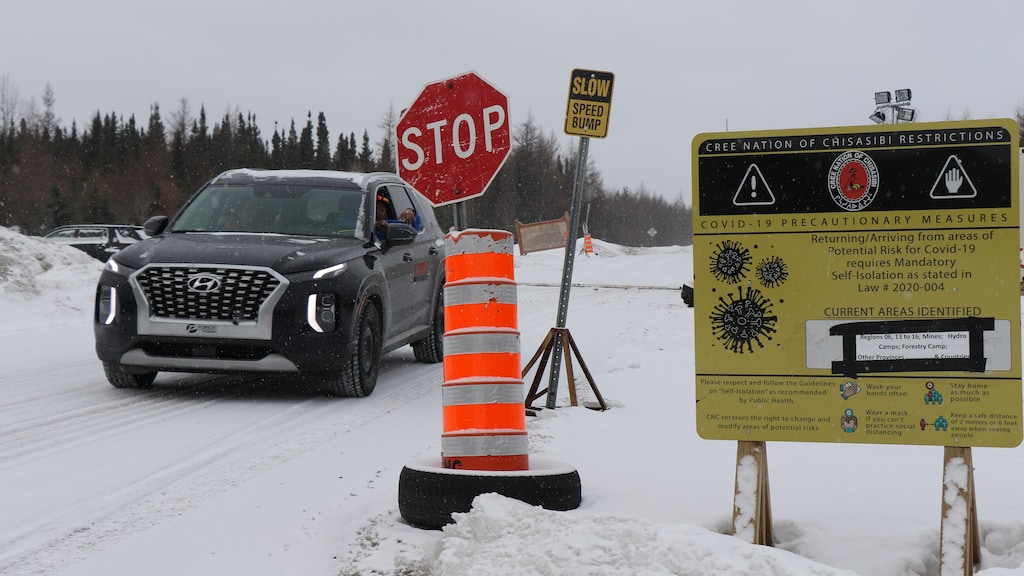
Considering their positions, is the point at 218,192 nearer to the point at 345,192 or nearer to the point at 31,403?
the point at 345,192

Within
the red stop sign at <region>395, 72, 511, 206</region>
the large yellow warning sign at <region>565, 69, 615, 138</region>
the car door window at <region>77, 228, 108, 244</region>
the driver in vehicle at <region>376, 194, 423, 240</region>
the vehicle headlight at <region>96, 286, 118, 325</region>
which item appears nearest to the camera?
the red stop sign at <region>395, 72, 511, 206</region>

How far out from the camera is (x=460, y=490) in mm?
3918

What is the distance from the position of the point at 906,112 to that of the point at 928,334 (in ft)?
97.8

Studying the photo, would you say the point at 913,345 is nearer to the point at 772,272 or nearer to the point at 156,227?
the point at 772,272

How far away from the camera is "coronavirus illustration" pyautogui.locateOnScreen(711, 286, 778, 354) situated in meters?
3.52

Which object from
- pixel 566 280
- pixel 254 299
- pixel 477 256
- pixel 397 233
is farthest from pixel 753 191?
pixel 397 233

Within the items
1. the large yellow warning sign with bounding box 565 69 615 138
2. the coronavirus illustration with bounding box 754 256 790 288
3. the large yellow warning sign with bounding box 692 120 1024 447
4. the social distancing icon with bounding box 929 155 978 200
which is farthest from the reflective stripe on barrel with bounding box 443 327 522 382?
the large yellow warning sign with bounding box 565 69 615 138

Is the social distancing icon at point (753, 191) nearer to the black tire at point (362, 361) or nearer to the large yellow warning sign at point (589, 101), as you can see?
the large yellow warning sign at point (589, 101)

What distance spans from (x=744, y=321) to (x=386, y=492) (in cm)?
194

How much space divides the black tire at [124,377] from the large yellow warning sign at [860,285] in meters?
5.25

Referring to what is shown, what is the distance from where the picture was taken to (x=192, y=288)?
7000mm

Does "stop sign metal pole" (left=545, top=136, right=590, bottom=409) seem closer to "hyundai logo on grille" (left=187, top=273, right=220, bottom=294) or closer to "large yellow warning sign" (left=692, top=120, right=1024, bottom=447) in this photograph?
"hyundai logo on grille" (left=187, top=273, right=220, bottom=294)

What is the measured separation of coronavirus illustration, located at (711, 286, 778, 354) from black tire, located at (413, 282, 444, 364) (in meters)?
6.43

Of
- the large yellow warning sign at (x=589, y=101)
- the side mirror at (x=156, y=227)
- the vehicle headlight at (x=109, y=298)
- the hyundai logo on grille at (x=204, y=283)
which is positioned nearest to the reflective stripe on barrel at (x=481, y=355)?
the large yellow warning sign at (x=589, y=101)
